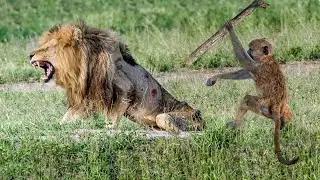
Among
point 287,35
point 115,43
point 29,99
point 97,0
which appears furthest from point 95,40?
point 97,0

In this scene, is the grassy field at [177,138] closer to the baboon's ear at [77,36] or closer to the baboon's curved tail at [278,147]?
the baboon's curved tail at [278,147]

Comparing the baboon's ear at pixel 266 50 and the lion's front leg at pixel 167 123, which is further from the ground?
the baboon's ear at pixel 266 50

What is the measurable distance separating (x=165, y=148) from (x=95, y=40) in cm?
135

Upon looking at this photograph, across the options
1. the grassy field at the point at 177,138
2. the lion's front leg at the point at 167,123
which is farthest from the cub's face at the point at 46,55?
the lion's front leg at the point at 167,123

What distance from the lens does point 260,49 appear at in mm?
9406

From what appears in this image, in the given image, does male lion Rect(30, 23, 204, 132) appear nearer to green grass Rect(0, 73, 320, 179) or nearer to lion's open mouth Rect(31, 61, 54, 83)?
lion's open mouth Rect(31, 61, 54, 83)

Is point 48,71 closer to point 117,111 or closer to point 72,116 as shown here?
point 72,116

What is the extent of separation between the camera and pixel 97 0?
2300 cm

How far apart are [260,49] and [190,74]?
500 centimetres

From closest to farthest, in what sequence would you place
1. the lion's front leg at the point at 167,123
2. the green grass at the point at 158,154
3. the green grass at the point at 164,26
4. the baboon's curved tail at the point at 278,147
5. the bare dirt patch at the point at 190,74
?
the baboon's curved tail at the point at 278,147 → the green grass at the point at 158,154 → the lion's front leg at the point at 167,123 → the bare dirt patch at the point at 190,74 → the green grass at the point at 164,26

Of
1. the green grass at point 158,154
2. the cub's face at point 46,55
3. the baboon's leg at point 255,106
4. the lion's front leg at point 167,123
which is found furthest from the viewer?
the cub's face at point 46,55

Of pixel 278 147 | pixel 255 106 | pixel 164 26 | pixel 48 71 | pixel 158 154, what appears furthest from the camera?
pixel 164 26

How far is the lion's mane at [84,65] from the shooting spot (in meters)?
9.98

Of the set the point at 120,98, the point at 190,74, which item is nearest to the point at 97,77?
the point at 120,98
